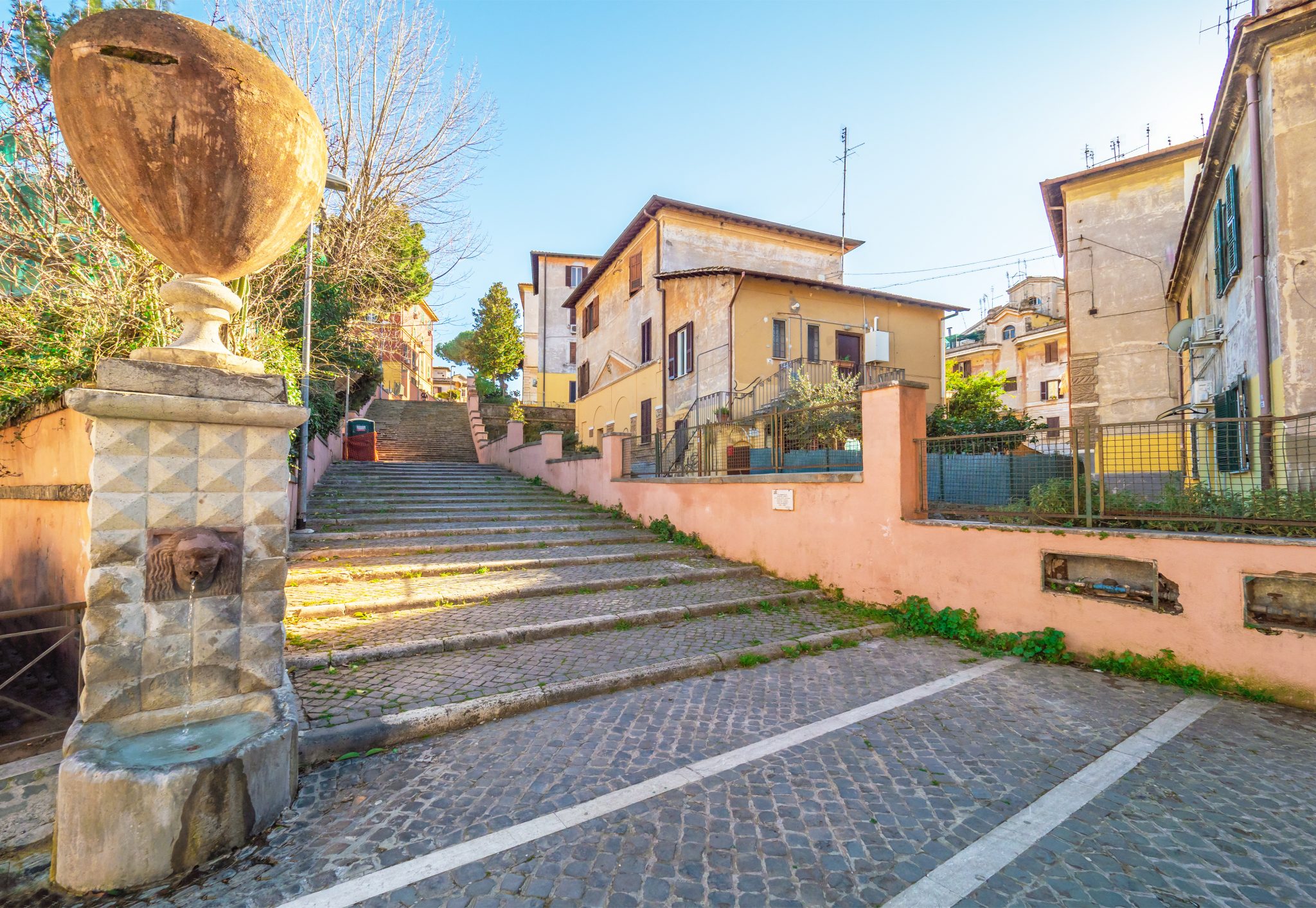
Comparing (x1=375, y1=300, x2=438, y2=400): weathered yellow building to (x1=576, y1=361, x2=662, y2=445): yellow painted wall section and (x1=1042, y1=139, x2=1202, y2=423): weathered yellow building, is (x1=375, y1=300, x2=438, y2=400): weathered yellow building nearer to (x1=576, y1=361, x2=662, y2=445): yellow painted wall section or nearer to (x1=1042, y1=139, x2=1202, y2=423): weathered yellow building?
(x1=576, y1=361, x2=662, y2=445): yellow painted wall section

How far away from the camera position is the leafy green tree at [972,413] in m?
15.2

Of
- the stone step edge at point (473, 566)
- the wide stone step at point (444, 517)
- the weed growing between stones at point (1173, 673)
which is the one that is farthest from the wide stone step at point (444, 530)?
the weed growing between stones at point (1173, 673)

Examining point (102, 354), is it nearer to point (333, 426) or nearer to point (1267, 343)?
Answer: point (333, 426)

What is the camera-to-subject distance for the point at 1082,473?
17.8 ft

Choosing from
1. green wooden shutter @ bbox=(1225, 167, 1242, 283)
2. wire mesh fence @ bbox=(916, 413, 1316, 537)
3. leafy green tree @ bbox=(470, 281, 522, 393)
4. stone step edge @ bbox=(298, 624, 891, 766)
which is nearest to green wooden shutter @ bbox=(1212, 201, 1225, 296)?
Result: green wooden shutter @ bbox=(1225, 167, 1242, 283)

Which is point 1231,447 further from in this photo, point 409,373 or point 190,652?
point 409,373

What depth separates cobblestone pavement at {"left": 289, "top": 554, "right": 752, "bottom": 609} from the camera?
20.3ft

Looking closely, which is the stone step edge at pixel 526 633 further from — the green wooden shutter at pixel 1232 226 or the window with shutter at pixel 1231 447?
the green wooden shutter at pixel 1232 226

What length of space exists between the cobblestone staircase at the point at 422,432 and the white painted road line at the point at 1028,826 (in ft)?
57.6

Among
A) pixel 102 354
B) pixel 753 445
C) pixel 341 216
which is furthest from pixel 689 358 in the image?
pixel 102 354

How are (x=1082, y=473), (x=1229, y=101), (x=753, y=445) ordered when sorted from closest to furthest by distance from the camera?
1. (x=1082, y=473)
2. (x=1229, y=101)
3. (x=753, y=445)

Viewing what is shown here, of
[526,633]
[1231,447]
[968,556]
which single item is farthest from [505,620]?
[1231,447]

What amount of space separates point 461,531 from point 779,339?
1118cm

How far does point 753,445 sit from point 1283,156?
6.91 meters
